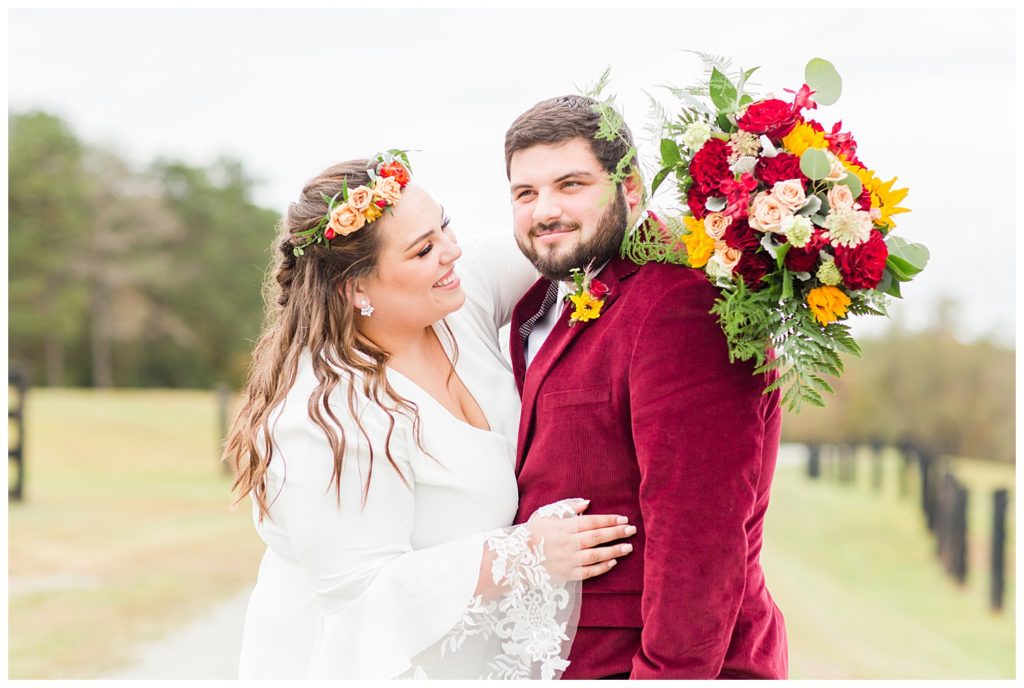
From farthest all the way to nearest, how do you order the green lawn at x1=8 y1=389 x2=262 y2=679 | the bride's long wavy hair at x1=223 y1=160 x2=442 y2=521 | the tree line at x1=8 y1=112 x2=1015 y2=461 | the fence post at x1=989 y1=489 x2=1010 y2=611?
1. the tree line at x1=8 y1=112 x2=1015 y2=461
2. the fence post at x1=989 y1=489 x2=1010 y2=611
3. the green lawn at x1=8 y1=389 x2=262 y2=679
4. the bride's long wavy hair at x1=223 y1=160 x2=442 y2=521

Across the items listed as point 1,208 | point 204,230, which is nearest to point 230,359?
point 204,230

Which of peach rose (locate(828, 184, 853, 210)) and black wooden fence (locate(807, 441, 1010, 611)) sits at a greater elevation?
peach rose (locate(828, 184, 853, 210))

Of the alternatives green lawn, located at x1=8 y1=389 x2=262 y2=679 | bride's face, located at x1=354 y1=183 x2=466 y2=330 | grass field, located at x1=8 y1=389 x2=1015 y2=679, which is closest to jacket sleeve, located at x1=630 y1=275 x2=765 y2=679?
bride's face, located at x1=354 y1=183 x2=466 y2=330

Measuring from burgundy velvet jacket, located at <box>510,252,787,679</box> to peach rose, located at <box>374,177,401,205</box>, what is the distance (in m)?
0.79

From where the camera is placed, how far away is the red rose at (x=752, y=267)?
2.81 m

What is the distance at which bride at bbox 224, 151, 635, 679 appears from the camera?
334 centimetres

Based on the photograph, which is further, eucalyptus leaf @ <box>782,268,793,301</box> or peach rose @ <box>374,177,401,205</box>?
peach rose @ <box>374,177,401,205</box>

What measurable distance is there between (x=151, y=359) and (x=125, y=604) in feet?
107

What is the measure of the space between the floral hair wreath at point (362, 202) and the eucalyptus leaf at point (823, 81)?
1447 millimetres

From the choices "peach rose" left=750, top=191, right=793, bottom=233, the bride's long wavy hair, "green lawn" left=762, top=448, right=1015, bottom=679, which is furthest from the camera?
"green lawn" left=762, top=448, right=1015, bottom=679

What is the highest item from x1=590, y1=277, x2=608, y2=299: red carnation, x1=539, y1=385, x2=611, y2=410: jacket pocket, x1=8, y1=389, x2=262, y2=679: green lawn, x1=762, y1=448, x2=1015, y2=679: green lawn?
x1=590, y1=277, x2=608, y2=299: red carnation

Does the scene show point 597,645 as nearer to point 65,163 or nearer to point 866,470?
point 866,470

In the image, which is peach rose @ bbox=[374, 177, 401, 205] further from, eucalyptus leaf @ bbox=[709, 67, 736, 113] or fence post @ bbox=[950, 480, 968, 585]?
fence post @ bbox=[950, 480, 968, 585]

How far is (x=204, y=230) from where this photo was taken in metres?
47.5
